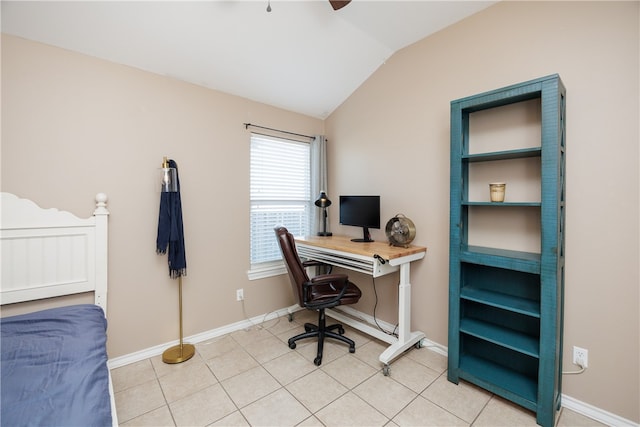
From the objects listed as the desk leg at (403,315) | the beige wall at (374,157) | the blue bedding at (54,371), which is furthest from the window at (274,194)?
the blue bedding at (54,371)

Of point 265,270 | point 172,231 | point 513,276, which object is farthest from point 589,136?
point 172,231

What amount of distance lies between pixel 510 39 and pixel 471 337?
2.12 m

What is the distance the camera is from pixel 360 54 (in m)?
2.55

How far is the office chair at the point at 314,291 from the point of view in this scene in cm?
216

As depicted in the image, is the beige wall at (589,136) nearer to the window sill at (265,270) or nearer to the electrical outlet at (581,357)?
the electrical outlet at (581,357)

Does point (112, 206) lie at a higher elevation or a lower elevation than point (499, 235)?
higher

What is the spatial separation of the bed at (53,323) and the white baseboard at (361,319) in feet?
1.70

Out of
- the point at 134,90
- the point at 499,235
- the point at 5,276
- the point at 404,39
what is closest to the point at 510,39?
the point at 404,39

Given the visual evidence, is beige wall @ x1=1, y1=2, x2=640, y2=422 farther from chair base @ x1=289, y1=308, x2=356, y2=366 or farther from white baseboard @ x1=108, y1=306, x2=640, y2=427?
chair base @ x1=289, y1=308, x2=356, y2=366

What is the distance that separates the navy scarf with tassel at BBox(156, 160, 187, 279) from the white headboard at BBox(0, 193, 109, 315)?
A: 354 mm

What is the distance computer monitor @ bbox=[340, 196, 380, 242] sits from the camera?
8.53ft

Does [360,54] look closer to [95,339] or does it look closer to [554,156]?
[554,156]

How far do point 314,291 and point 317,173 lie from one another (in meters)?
1.39

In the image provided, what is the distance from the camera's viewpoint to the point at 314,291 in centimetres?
243
